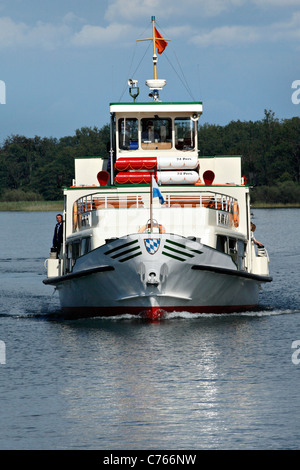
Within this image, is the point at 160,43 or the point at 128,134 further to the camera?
the point at 160,43

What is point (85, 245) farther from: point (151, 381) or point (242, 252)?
point (151, 381)

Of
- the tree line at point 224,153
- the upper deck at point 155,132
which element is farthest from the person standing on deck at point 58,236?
the tree line at point 224,153

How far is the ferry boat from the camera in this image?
941 inches

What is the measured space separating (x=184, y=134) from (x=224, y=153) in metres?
111

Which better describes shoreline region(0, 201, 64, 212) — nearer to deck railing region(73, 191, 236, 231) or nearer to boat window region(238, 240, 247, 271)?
deck railing region(73, 191, 236, 231)

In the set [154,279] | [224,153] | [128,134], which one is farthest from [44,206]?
[154,279]

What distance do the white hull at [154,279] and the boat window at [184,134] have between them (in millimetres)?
6149

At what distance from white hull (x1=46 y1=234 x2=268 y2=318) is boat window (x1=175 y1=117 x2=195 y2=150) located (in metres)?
6.15

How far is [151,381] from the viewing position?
1875 centimetres

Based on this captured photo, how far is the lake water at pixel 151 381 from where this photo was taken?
1530cm

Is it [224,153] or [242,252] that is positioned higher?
[224,153]

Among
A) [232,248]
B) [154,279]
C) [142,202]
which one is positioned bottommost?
[154,279]
